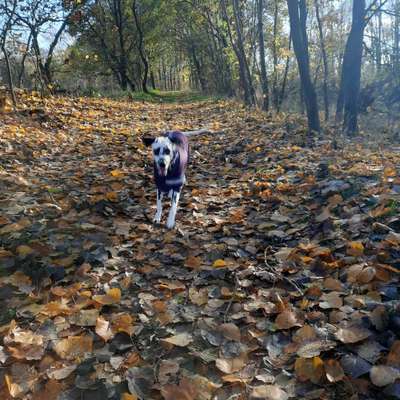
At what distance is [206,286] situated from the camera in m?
3.45

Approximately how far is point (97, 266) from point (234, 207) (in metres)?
2.33

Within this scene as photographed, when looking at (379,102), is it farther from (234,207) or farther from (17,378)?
(17,378)

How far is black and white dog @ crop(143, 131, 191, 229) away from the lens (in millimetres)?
4984

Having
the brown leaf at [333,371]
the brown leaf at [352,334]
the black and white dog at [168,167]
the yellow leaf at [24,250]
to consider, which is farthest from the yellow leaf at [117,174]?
the brown leaf at [333,371]

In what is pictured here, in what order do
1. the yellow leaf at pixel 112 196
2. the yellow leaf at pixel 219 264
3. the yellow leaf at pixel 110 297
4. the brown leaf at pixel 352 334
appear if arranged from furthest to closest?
the yellow leaf at pixel 112 196, the yellow leaf at pixel 219 264, the yellow leaf at pixel 110 297, the brown leaf at pixel 352 334

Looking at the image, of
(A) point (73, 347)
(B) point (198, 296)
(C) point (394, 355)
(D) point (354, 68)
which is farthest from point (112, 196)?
(D) point (354, 68)

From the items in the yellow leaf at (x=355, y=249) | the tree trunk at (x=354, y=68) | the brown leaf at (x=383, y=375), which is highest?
the tree trunk at (x=354, y=68)

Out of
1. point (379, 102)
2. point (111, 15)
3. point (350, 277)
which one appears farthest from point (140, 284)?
point (111, 15)

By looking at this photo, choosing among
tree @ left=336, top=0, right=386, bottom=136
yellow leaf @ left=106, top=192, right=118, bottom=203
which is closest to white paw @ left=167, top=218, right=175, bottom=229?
yellow leaf @ left=106, top=192, right=118, bottom=203

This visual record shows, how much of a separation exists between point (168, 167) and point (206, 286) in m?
2.09

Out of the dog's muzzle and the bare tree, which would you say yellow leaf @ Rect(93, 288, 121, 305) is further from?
the bare tree

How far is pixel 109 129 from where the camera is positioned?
36.2ft

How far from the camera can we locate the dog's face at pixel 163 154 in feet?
16.3

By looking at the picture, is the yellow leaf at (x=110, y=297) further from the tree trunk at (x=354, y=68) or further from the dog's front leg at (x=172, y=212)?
the tree trunk at (x=354, y=68)
